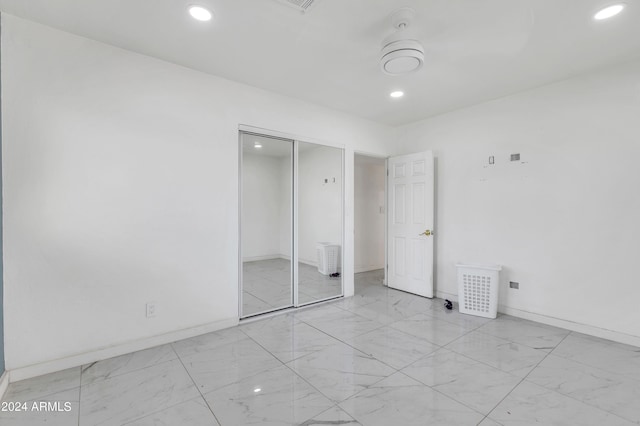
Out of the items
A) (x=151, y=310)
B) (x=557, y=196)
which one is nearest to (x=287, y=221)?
(x=151, y=310)

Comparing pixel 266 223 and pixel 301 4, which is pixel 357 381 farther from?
Answer: pixel 301 4

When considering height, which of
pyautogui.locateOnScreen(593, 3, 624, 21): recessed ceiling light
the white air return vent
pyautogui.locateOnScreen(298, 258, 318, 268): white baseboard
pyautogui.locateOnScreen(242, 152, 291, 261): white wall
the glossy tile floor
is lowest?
the glossy tile floor

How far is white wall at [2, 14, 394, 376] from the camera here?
216 centimetres

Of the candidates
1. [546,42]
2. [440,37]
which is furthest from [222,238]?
[546,42]

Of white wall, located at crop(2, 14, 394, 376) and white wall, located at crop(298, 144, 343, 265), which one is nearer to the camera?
white wall, located at crop(2, 14, 394, 376)

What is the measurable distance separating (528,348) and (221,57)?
13.2ft

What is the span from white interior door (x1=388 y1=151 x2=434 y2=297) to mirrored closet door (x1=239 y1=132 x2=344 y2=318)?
39.6 inches

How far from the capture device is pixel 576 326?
3.01 metres

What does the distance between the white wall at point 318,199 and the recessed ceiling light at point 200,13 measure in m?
1.89

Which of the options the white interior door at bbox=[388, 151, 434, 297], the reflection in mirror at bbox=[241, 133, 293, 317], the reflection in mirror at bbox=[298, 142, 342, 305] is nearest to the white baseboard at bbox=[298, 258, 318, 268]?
the reflection in mirror at bbox=[298, 142, 342, 305]

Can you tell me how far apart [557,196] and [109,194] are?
180 inches

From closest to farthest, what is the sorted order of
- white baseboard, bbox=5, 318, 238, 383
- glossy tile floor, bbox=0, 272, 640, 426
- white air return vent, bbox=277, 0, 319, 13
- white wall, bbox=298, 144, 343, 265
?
1. glossy tile floor, bbox=0, 272, 640, 426
2. white air return vent, bbox=277, 0, 319, 13
3. white baseboard, bbox=5, 318, 238, 383
4. white wall, bbox=298, 144, 343, 265

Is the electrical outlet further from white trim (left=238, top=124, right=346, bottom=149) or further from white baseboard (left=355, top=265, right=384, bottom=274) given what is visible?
white baseboard (left=355, top=265, right=384, bottom=274)

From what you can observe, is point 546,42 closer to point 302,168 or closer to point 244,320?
point 302,168
